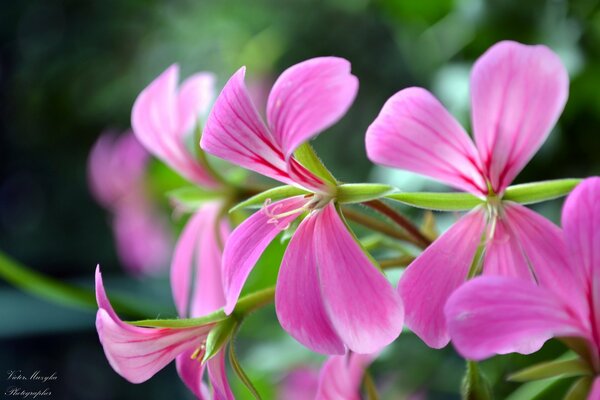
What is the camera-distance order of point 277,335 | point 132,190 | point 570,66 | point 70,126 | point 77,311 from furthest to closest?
point 70,126 < point 77,311 < point 132,190 < point 277,335 < point 570,66

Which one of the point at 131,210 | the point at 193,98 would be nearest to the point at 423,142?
the point at 193,98

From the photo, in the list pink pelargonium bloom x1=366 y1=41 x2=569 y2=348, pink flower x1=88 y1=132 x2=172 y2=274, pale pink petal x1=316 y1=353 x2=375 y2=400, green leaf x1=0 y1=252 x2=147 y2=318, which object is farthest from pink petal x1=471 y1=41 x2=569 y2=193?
pink flower x1=88 y1=132 x2=172 y2=274

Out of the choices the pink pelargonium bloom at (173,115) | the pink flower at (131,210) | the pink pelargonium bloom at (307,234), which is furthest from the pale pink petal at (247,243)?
the pink flower at (131,210)

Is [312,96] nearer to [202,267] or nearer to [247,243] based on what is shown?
[247,243]

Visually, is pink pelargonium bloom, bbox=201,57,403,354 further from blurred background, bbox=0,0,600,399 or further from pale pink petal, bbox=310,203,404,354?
blurred background, bbox=0,0,600,399

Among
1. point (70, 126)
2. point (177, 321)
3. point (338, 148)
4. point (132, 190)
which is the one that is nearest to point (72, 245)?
point (70, 126)

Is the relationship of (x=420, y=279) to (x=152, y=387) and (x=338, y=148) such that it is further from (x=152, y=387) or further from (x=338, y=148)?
(x=152, y=387)

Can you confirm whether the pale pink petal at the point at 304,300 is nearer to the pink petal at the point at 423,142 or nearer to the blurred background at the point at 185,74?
the pink petal at the point at 423,142
